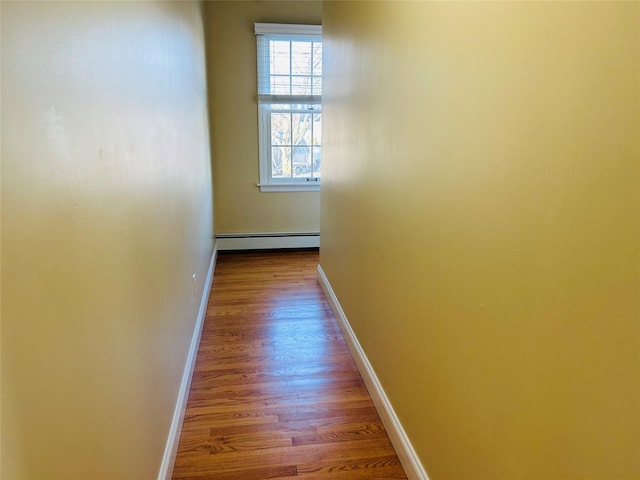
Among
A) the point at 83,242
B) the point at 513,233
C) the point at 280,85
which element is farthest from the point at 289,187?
the point at 83,242

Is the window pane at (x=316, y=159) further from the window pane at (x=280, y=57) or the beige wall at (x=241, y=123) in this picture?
the window pane at (x=280, y=57)

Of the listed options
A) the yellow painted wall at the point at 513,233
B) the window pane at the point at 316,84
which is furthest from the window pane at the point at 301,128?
the yellow painted wall at the point at 513,233

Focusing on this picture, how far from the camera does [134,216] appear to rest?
1.22 meters

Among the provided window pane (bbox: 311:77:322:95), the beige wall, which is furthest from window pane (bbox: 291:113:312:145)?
the beige wall

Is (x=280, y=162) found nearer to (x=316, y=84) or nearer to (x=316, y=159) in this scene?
(x=316, y=159)

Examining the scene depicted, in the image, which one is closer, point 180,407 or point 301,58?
point 180,407

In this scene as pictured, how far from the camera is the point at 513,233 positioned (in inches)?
40.5

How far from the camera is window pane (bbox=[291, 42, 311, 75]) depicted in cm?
438

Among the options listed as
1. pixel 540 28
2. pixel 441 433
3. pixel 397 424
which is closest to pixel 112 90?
pixel 540 28

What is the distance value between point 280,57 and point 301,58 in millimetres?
203

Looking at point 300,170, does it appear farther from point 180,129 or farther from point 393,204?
point 393,204

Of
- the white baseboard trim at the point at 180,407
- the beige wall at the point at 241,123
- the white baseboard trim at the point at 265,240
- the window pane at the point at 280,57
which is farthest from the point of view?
the white baseboard trim at the point at 265,240

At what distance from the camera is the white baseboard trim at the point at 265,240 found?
4.75m

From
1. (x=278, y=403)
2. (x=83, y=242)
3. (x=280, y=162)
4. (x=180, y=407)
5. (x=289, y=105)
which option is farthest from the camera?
(x=280, y=162)
